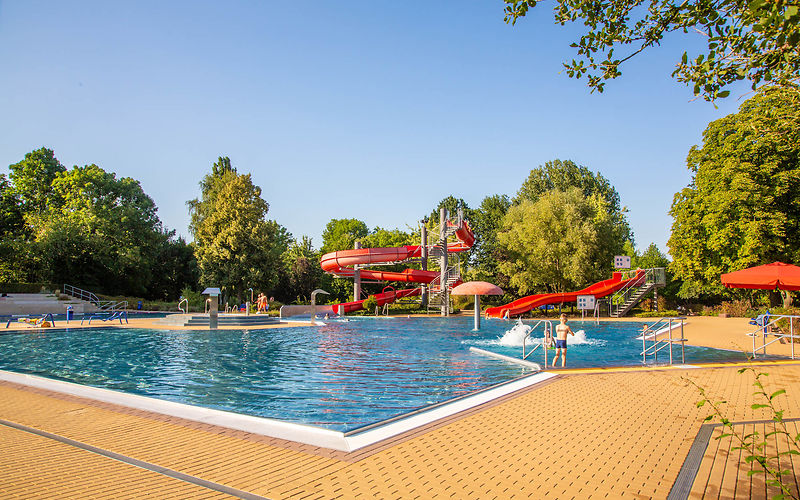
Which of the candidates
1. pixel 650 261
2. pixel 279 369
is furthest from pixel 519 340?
pixel 650 261

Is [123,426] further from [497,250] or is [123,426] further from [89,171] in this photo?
[89,171]

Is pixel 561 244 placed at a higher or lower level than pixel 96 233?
lower

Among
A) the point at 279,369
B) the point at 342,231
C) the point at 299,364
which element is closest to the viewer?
the point at 279,369

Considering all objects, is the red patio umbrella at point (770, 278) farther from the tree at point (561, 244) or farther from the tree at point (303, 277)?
the tree at point (303, 277)

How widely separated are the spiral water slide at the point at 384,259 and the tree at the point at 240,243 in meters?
5.14

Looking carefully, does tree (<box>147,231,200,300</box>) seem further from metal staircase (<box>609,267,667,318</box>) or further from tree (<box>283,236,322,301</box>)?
metal staircase (<box>609,267,667,318</box>)

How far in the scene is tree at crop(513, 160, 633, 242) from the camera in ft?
182

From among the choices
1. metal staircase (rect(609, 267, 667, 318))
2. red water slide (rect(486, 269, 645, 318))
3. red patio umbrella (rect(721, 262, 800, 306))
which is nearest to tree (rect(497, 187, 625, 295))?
red water slide (rect(486, 269, 645, 318))

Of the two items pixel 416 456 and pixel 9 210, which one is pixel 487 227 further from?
pixel 416 456

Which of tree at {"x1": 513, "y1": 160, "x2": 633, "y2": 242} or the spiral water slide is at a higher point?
tree at {"x1": 513, "y1": 160, "x2": 633, "y2": 242}

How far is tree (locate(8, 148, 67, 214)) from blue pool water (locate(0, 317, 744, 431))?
30.8 m

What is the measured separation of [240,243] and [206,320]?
46.8 ft

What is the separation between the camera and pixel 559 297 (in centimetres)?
3162

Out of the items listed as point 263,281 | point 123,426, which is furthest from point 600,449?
point 263,281
